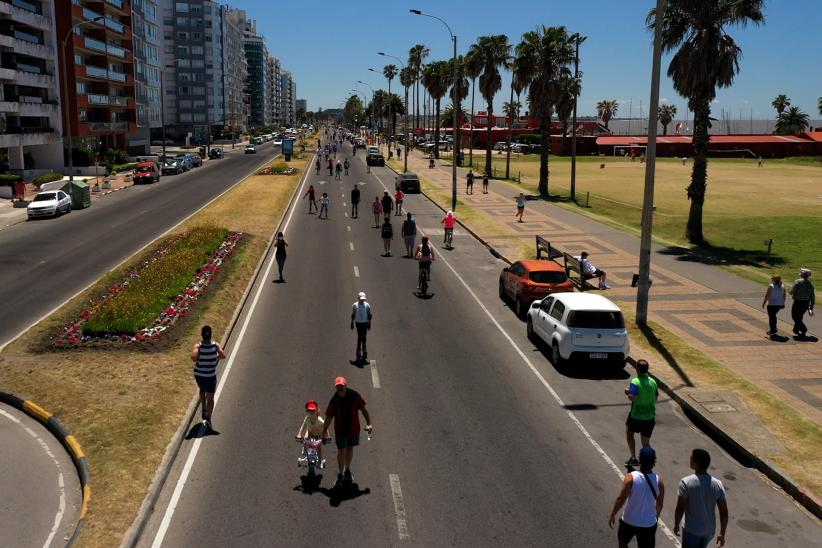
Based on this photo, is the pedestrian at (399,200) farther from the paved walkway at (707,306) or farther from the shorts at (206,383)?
the shorts at (206,383)

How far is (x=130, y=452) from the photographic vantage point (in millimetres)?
11805

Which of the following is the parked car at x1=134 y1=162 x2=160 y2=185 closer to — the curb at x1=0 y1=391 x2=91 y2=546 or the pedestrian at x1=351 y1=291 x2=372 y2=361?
the curb at x1=0 y1=391 x2=91 y2=546

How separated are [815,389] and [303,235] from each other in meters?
25.8

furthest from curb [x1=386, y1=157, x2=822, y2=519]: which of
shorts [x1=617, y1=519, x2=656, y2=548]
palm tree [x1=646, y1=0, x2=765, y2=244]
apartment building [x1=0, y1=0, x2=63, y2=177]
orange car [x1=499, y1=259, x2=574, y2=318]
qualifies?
apartment building [x1=0, y1=0, x2=63, y2=177]

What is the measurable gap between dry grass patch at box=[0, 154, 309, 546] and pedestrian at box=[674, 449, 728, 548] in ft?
23.1

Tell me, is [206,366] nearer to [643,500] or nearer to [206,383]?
[206,383]

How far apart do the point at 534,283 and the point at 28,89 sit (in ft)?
202

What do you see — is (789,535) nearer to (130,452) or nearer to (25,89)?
(130,452)

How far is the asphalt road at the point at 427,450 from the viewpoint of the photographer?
9.86 meters

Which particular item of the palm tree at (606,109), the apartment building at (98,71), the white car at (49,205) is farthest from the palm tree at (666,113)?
the white car at (49,205)

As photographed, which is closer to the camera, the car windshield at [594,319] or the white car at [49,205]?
the car windshield at [594,319]

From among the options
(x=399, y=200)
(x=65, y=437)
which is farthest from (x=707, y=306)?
(x=399, y=200)

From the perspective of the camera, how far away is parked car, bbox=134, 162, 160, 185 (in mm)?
64625

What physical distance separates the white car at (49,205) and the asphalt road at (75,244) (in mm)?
456
